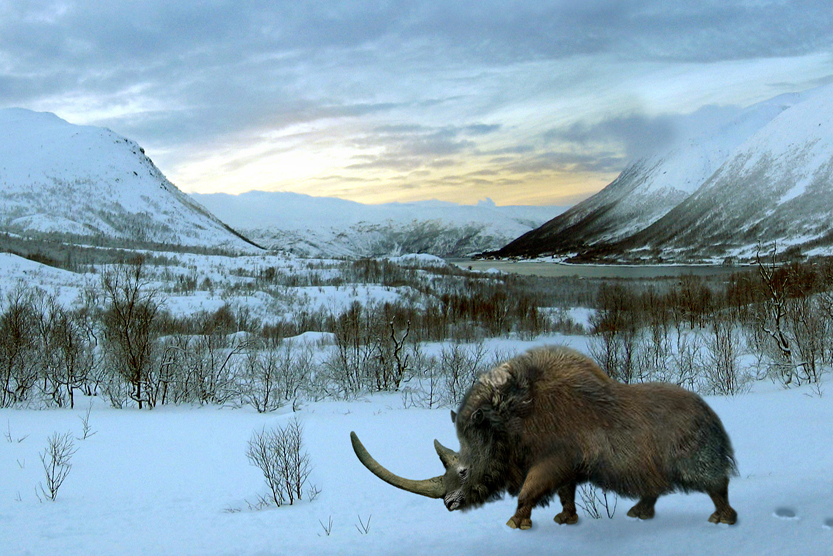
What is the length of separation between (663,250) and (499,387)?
17433 centimetres

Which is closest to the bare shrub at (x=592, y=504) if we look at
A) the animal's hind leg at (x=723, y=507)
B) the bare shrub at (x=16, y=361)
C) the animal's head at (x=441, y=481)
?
the animal's hind leg at (x=723, y=507)

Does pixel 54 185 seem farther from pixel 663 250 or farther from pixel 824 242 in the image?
pixel 663 250

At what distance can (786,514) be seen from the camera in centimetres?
248

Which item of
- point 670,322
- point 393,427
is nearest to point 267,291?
point 670,322

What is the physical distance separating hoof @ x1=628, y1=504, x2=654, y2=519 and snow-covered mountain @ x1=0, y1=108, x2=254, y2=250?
253 feet

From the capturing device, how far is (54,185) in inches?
3401

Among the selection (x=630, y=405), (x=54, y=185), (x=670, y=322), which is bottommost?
(x=670, y=322)

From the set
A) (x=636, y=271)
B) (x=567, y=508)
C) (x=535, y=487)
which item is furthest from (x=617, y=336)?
(x=636, y=271)

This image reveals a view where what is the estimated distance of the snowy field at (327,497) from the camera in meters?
2.58

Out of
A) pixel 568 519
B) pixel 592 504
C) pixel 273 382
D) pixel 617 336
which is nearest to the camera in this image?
pixel 568 519

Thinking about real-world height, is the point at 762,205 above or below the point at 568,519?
above

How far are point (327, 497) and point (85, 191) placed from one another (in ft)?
326

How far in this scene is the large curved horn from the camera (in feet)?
8.76

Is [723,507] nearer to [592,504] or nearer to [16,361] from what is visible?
[592,504]
